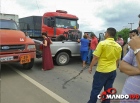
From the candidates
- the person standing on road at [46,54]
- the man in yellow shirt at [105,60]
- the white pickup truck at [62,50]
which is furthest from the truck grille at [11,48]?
the man in yellow shirt at [105,60]

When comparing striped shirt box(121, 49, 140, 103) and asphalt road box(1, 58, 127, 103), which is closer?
striped shirt box(121, 49, 140, 103)

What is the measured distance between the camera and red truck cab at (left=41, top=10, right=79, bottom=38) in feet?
35.9

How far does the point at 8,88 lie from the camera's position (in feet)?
15.7

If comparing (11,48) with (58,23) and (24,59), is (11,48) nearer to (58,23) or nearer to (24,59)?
(24,59)

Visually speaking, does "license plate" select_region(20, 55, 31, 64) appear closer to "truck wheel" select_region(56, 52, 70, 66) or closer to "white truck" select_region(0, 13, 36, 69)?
"white truck" select_region(0, 13, 36, 69)

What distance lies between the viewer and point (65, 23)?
11523mm

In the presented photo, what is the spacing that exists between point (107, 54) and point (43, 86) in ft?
7.71

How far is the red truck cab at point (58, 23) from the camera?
10.9 meters

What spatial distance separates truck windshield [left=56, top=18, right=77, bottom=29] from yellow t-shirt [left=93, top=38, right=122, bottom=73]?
7.98 meters

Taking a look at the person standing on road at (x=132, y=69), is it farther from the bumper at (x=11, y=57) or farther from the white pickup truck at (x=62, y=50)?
the white pickup truck at (x=62, y=50)

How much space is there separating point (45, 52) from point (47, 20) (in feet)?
16.4

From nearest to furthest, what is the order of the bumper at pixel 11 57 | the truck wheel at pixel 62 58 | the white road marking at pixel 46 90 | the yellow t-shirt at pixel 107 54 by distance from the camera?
the yellow t-shirt at pixel 107 54 → the white road marking at pixel 46 90 → the bumper at pixel 11 57 → the truck wheel at pixel 62 58

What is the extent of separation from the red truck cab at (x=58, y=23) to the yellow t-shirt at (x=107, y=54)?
730cm

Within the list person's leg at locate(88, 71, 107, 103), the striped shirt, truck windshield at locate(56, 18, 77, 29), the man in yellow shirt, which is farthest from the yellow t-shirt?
truck windshield at locate(56, 18, 77, 29)
